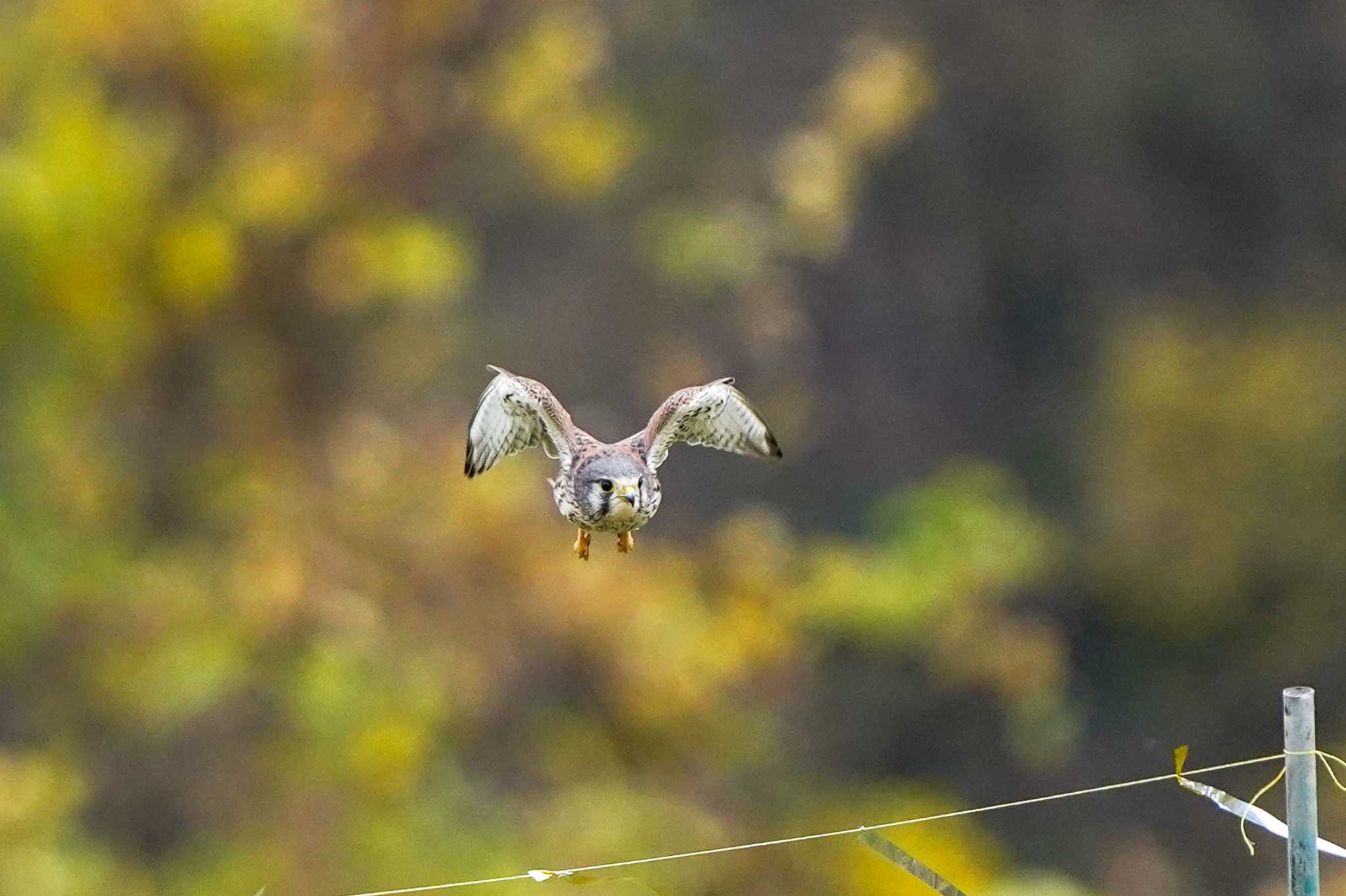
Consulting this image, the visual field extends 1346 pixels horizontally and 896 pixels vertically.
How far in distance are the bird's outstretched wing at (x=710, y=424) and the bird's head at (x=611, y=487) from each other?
7 centimetres

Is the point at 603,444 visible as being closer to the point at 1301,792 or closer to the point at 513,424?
the point at 513,424

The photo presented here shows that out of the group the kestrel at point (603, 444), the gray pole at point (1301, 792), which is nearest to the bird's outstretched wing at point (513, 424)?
the kestrel at point (603, 444)

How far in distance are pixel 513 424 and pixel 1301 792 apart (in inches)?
21.5

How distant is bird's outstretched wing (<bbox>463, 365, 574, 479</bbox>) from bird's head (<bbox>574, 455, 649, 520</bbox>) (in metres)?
0.05

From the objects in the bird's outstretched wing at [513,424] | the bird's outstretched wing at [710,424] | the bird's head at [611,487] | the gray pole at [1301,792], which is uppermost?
the bird's outstretched wing at [710,424]

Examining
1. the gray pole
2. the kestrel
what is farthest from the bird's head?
the gray pole

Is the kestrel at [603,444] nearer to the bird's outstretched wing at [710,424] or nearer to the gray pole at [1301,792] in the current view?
the bird's outstretched wing at [710,424]

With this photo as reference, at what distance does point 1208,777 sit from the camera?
317cm

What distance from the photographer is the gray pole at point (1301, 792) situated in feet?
2.61

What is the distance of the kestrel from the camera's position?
0.87 metres

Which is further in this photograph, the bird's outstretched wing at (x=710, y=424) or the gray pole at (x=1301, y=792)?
the bird's outstretched wing at (x=710, y=424)

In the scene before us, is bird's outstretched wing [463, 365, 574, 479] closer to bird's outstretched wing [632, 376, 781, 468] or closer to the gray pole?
bird's outstretched wing [632, 376, 781, 468]

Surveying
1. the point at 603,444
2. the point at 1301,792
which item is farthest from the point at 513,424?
the point at 1301,792

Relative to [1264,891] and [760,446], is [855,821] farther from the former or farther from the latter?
[760,446]
